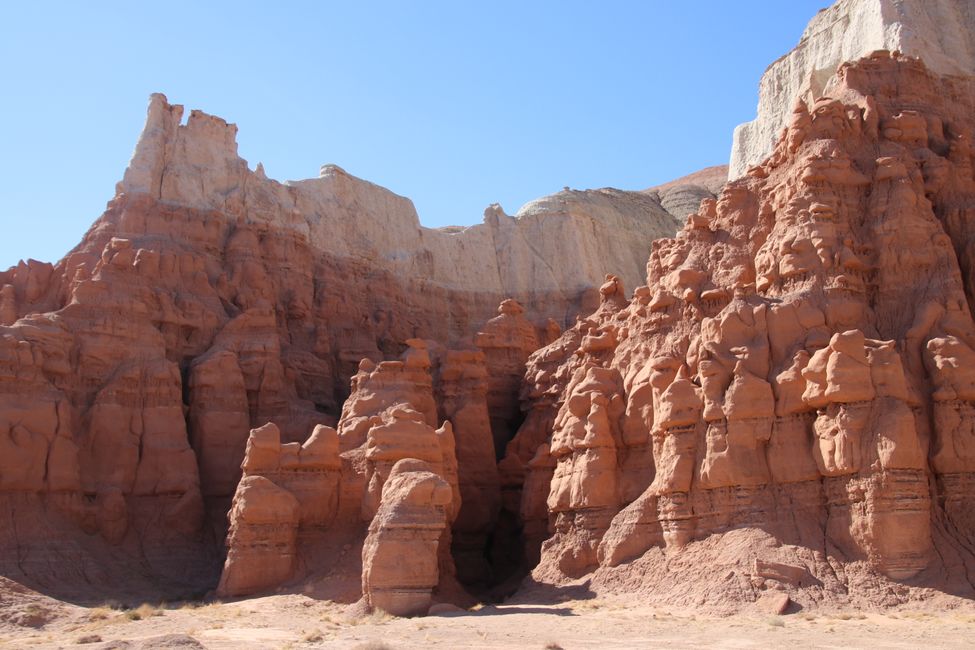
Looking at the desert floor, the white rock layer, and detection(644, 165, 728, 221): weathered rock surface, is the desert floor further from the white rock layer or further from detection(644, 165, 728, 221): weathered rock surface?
detection(644, 165, 728, 221): weathered rock surface

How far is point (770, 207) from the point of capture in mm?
34219

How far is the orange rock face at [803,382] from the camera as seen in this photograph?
27.6 m

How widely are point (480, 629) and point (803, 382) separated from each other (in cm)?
1062

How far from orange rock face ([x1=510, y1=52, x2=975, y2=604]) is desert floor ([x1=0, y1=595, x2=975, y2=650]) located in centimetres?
197

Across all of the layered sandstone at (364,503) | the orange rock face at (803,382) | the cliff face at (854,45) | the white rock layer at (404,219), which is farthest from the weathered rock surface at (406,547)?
the white rock layer at (404,219)

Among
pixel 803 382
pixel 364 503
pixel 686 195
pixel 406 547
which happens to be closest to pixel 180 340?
pixel 364 503

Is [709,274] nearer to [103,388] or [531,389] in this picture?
[531,389]

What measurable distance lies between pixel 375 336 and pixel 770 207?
74.0ft

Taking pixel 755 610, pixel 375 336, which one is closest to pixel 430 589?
pixel 755 610

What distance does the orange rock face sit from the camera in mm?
27578

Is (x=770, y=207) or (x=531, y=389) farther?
(x=531, y=389)

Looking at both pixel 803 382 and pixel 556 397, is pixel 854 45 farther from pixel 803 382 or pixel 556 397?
pixel 803 382

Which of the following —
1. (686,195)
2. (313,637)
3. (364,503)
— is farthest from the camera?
(686,195)

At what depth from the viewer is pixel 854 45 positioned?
45.1 meters
